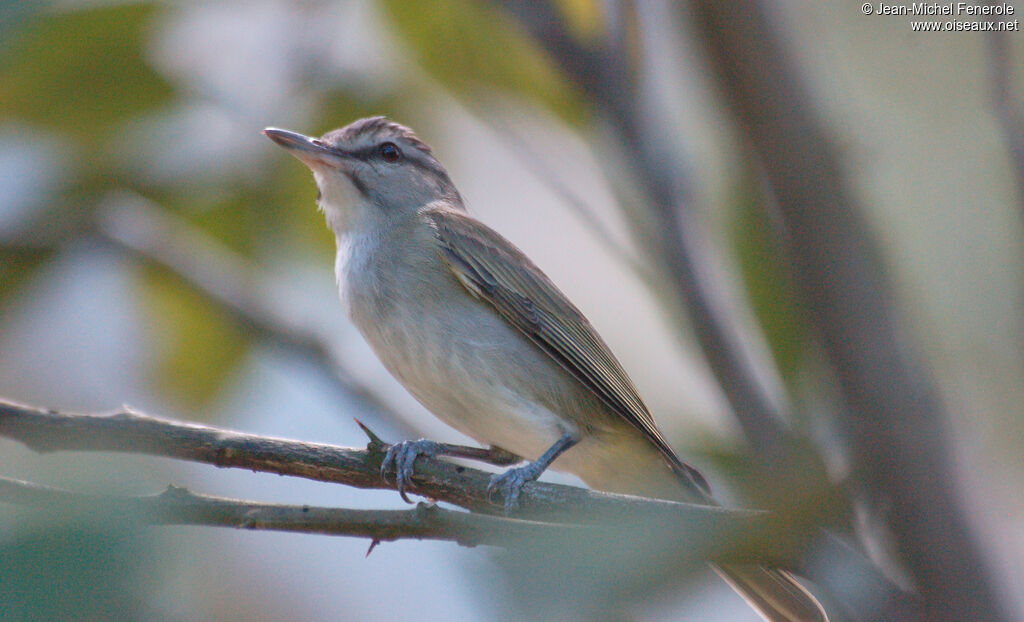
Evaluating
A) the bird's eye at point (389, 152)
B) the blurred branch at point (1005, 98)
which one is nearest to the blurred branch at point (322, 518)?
the blurred branch at point (1005, 98)

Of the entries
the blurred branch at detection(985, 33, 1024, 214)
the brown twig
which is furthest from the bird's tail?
the blurred branch at detection(985, 33, 1024, 214)

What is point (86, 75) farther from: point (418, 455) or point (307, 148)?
point (418, 455)

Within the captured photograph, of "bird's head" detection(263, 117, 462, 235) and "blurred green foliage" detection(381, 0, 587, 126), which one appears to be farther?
"bird's head" detection(263, 117, 462, 235)

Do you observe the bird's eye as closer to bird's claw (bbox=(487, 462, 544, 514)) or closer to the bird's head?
the bird's head

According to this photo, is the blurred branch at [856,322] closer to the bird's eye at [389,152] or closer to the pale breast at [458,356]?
the pale breast at [458,356]

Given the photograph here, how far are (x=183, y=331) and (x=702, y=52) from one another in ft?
10.6

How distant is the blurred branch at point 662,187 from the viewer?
2.63 meters

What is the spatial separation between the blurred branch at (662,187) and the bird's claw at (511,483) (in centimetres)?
78

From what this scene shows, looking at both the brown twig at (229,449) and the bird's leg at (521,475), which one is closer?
the brown twig at (229,449)

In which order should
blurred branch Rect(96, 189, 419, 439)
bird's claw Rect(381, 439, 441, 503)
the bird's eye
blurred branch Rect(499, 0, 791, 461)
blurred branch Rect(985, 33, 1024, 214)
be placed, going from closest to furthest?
blurred branch Rect(985, 33, 1024, 214)
blurred branch Rect(499, 0, 791, 461)
bird's claw Rect(381, 439, 441, 503)
blurred branch Rect(96, 189, 419, 439)
the bird's eye

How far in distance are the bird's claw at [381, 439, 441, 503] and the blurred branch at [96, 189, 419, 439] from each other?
0.22m

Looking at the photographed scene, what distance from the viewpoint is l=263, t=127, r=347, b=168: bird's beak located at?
4402 mm

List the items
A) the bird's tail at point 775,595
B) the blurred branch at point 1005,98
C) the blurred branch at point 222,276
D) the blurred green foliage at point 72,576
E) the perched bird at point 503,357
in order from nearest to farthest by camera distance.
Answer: the blurred green foliage at point 72,576, the blurred branch at point 1005,98, the bird's tail at point 775,595, the blurred branch at point 222,276, the perched bird at point 503,357

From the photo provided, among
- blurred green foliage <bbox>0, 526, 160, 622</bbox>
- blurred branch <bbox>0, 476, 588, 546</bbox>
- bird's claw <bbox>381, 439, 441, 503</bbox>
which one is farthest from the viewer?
bird's claw <bbox>381, 439, 441, 503</bbox>
